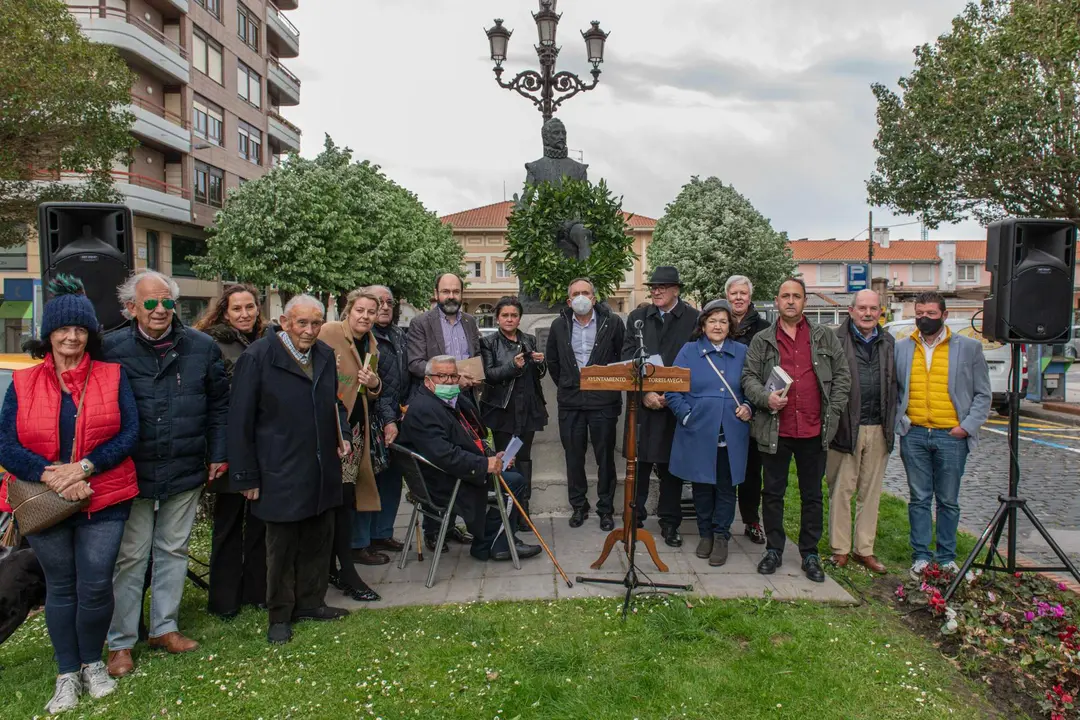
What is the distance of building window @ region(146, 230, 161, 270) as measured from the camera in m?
27.7

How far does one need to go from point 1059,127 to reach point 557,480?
57.6ft

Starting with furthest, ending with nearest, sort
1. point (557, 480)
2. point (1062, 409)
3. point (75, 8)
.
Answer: point (75, 8), point (1062, 409), point (557, 480)

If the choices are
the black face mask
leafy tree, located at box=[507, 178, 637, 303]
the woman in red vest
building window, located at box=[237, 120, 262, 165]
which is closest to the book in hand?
the black face mask

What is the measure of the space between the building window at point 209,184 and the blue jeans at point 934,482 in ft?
102

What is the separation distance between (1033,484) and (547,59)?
7.98 meters

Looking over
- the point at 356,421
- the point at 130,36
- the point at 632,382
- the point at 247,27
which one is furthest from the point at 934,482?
the point at 247,27

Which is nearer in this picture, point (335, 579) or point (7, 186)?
point (335, 579)

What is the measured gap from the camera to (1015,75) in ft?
57.7

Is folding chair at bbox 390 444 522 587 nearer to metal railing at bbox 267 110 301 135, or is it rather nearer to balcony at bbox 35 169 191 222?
balcony at bbox 35 169 191 222

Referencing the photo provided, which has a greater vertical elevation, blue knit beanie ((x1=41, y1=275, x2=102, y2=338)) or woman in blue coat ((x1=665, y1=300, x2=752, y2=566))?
blue knit beanie ((x1=41, y1=275, x2=102, y2=338))

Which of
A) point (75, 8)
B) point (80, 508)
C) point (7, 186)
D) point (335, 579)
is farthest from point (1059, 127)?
point (75, 8)

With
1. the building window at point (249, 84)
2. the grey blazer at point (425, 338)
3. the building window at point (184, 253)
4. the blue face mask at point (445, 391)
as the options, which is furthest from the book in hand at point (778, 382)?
the building window at point (249, 84)

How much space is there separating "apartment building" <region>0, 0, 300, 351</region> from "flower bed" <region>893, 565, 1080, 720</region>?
2421 centimetres

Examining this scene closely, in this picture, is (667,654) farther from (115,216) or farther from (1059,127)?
(1059,127)
